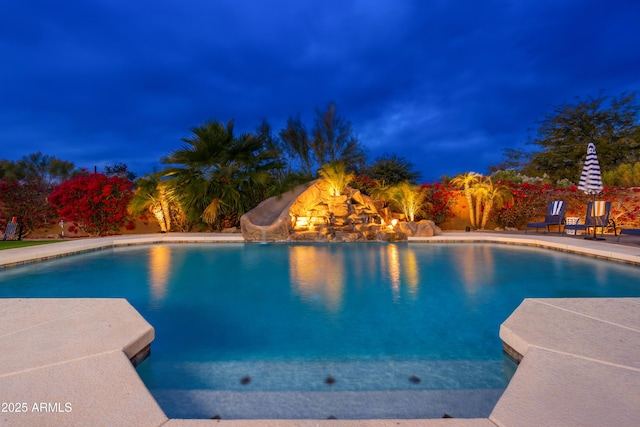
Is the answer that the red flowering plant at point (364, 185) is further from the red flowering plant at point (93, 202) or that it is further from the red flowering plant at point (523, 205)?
the red flowering plant at point (93, 202)

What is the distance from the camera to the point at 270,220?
1023cm

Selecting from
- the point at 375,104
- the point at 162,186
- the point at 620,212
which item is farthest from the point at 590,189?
the point at 375,104

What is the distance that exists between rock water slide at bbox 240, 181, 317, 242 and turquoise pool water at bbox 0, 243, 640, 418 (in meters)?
1.63

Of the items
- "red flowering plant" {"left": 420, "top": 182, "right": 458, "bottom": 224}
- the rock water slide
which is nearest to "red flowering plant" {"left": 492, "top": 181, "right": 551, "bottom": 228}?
"red flowering plant" {"left": 420, "top": 182, "right": 458, "bottom": 224}

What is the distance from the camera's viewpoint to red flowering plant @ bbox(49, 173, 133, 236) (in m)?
→ 11.0

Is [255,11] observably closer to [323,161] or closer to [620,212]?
[323,161]

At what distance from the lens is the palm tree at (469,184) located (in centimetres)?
1142

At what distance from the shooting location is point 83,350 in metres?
2.15

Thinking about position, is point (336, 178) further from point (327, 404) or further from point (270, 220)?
point (327, 404)

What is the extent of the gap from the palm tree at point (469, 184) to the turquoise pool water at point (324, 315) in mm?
3981

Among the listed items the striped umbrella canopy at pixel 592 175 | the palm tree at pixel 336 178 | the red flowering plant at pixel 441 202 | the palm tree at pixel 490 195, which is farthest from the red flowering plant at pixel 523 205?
the palm tree at pixel 336 178

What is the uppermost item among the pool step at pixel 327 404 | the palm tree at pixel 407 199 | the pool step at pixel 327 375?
the palm tree at pixel 407 199

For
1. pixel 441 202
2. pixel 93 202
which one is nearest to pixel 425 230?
pixel 441 202

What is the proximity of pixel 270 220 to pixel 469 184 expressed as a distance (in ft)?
22.9
